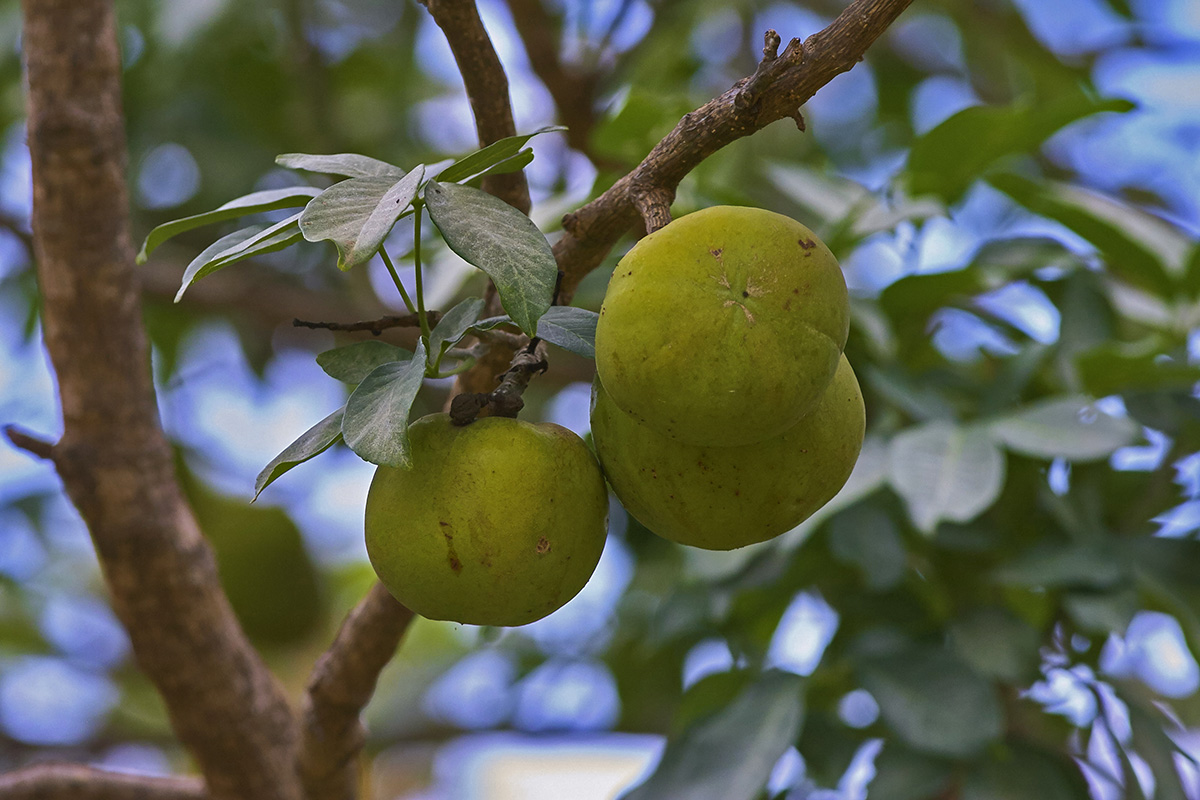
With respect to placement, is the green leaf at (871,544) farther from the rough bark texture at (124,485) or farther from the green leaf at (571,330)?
the green leaf at (571,330)

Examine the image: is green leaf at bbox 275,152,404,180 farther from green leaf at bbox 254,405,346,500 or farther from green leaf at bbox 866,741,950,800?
green leaf at bbox 866,741,950,800

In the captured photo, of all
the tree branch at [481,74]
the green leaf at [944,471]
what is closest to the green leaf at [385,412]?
the tree branch at [481,74]

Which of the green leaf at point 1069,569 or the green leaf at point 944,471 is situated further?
the green leaf at point 1069,569

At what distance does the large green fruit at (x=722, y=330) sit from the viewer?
21.8 inches

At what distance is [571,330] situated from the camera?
0.67 meters

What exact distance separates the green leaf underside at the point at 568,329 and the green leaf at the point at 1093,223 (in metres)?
0.96

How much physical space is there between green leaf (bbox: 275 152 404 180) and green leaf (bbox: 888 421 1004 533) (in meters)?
0.66

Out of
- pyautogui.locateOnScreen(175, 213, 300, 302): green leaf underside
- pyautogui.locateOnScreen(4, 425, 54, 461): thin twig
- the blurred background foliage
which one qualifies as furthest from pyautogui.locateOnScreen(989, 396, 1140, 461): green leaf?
pyautogui.locateOnScreen(4, 425, 54, 461): thin twig

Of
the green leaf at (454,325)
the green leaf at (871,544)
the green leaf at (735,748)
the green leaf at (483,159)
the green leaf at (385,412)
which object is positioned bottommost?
the green leaf at (735,748)

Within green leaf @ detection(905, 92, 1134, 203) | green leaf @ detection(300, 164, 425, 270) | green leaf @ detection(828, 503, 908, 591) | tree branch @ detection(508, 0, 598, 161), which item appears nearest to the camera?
green leaf @ detection(300, 164, 425, 270)

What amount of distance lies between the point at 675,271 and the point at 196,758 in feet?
3.28

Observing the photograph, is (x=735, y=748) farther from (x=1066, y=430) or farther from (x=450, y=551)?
(x=450, y=551)

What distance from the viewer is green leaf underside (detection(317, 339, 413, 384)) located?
69 cm

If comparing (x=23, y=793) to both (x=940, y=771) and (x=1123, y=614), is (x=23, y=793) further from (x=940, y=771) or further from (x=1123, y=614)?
(x=1123, y=614)
